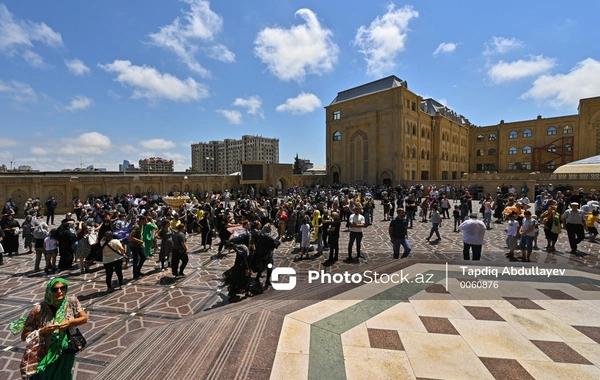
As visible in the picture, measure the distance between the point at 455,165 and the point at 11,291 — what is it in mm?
51648

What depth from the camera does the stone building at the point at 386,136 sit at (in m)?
34.1

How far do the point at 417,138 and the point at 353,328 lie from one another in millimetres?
37848

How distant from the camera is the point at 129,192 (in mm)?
22203

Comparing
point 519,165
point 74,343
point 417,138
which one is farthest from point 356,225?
point 519,165

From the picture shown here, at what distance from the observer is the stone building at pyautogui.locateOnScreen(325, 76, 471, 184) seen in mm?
34062

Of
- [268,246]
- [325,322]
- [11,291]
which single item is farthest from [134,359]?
[11,291]

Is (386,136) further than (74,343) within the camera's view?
Yes

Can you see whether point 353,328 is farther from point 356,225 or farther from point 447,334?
point 356,225

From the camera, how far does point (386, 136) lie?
3491 centimetres

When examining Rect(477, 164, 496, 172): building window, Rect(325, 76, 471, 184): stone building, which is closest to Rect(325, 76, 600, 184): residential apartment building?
Rect(325, 76, 471, 184): stone building

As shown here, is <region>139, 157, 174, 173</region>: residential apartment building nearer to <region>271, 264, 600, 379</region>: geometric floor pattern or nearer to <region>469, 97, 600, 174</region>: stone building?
<region>469, 97, 600, 174</region>: stone building

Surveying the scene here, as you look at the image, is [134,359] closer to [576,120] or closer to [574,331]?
[574,331]

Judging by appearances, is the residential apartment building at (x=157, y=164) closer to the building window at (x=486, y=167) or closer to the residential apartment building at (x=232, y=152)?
the residential apartment building at (x=232, y=152)

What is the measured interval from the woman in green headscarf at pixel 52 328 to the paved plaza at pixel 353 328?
61 centimetres
